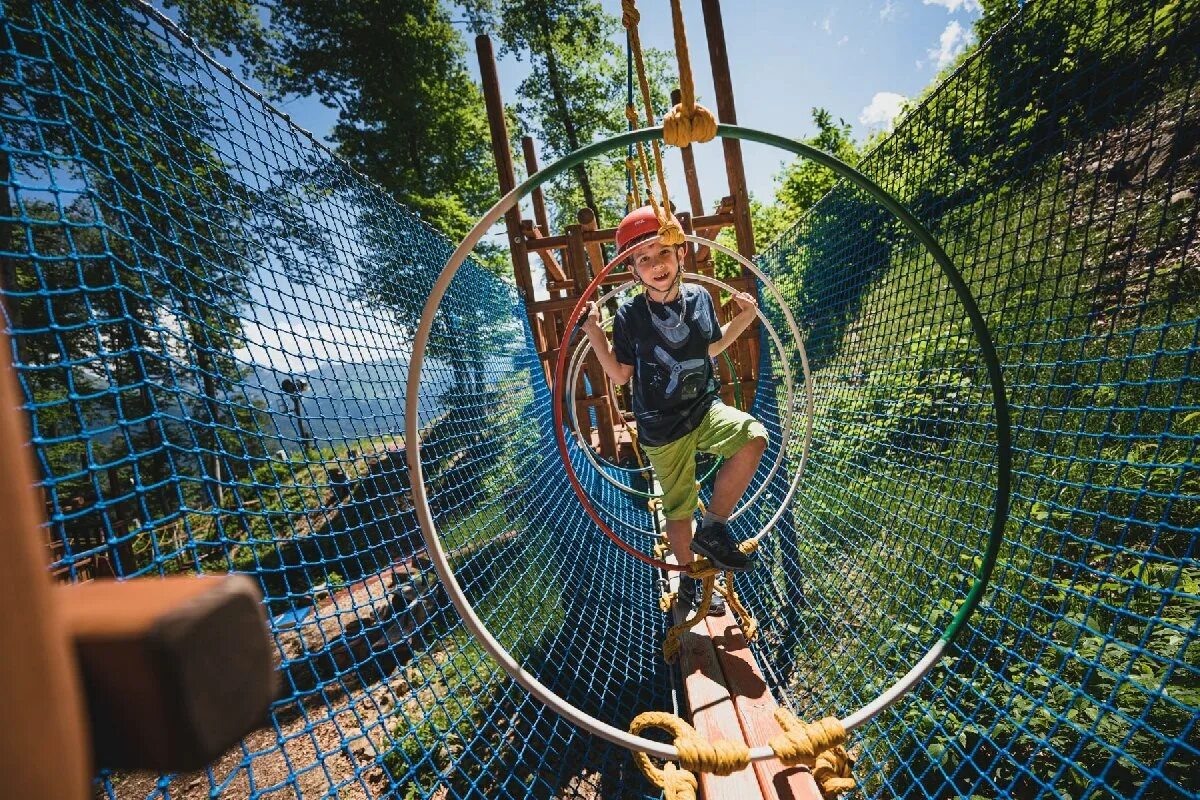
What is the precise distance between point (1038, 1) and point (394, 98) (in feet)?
45.7

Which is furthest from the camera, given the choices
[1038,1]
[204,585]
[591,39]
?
[591,39]

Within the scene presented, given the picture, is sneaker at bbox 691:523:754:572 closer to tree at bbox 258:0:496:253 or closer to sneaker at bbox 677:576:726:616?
sneaker at bbox 677:576:726:616

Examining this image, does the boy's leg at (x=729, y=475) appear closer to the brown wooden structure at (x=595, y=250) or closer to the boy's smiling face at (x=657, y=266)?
the boy's smiling face at (x=657, y=266)

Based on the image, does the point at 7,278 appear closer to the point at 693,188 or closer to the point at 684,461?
the point at 684,461

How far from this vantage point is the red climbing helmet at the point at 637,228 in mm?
2223

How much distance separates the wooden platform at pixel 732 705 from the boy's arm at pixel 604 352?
4.06ft

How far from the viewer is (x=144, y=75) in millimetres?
1650

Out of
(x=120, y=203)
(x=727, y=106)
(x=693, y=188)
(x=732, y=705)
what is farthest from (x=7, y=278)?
(x=693, y=188)

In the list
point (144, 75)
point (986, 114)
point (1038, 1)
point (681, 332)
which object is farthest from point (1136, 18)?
point (144, 75)

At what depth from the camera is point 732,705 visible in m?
1.89

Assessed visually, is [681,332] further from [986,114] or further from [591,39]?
[591,39]

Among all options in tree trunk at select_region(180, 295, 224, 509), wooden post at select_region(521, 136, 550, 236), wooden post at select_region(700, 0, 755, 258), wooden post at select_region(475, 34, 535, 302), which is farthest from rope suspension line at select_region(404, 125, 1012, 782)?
wooden post at select_region(521, 136, 550, 236)

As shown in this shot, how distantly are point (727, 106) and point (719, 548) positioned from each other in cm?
371

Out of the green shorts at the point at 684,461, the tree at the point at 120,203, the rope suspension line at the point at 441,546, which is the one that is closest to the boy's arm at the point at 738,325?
the green shorts at the point at 684,461
